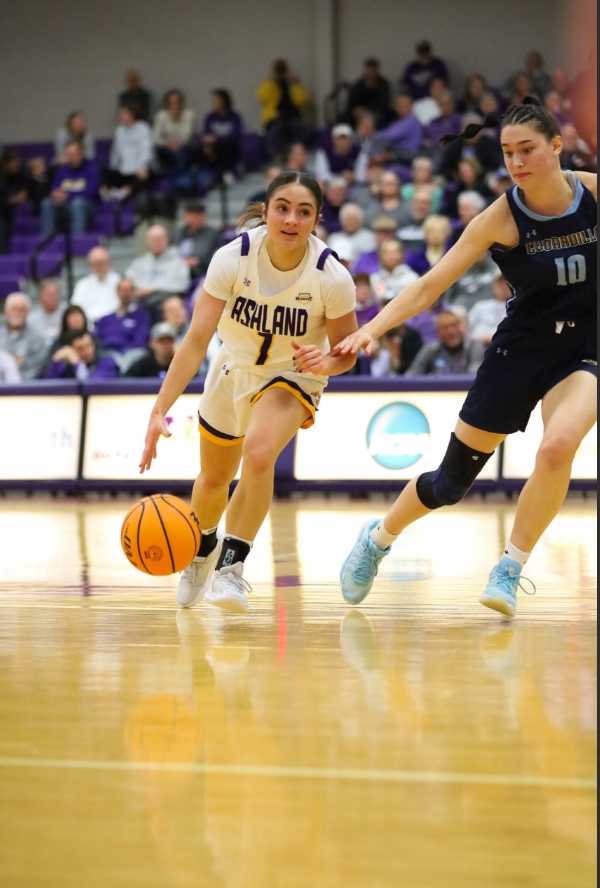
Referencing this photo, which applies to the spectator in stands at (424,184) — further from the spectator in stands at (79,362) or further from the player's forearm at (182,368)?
the player's forearm at (182,368)

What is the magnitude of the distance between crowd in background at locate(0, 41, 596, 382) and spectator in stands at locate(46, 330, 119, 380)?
2 cm

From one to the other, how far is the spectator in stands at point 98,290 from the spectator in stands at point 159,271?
281 mm

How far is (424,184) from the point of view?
13344 millimetres

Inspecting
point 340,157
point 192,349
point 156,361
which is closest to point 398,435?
point 156,361

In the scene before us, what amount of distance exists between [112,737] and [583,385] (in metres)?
2.16

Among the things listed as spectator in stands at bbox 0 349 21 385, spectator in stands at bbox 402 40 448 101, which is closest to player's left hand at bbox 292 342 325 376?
spectator in stands at bbox 0 349 21 385

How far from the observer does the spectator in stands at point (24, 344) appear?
468 inches

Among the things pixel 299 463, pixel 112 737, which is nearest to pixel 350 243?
pixel 299 463

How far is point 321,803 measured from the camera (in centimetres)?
254

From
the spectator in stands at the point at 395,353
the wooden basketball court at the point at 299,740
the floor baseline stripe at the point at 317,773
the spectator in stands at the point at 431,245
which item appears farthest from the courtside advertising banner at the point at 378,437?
the floor baseline stripe at the point at 317,773

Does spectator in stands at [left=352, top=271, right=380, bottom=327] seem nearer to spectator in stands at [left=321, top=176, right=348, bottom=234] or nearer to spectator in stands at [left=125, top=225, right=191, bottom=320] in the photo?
spectator in stands at [left=125, top=225, right=191, bottom=320]

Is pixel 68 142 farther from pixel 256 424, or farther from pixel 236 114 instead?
pixel 256 424

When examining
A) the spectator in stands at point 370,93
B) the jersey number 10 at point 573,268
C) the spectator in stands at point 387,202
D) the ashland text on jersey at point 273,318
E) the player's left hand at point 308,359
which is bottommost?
the player's left hand at point 308,359

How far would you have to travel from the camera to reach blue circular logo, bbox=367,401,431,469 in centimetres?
928
